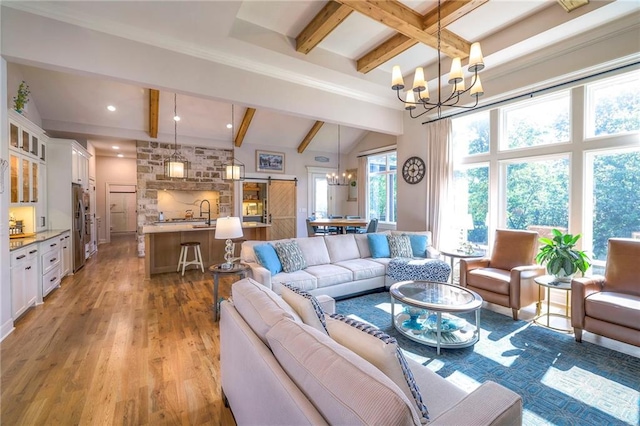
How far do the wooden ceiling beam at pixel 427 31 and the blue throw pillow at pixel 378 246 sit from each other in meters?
2.67

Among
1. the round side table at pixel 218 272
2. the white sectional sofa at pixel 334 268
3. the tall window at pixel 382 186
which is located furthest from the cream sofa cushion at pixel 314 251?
the tall window at pixel 382 186

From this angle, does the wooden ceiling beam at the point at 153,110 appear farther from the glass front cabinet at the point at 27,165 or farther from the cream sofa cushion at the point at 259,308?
the cream sofa cushion at the point at 259,308

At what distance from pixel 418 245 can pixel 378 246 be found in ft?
2.26

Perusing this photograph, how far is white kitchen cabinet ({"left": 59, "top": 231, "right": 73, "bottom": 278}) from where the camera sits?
4855mm

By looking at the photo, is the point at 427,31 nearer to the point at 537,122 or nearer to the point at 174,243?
the point at 537,122

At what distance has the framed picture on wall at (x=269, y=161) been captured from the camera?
8.19 metres

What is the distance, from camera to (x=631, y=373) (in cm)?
229

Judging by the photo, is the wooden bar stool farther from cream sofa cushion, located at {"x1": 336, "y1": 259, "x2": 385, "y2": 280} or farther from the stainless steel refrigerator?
cream sofa cushion, located at {"x1": 336, "y1": 259, "x2": 385, "y2": 280}

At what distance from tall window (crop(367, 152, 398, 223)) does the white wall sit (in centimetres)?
847

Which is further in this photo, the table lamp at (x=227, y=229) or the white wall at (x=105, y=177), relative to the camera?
the white wall at (x=105, y=177)

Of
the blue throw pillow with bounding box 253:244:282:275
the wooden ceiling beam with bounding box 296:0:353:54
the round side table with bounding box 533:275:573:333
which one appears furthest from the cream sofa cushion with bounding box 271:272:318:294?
the wooden ceiling beam with bounding box 296:0:353:54

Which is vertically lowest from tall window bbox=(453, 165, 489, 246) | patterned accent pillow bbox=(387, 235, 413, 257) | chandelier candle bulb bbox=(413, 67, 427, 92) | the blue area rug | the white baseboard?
the blue area rug

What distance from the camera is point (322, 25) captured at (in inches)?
128

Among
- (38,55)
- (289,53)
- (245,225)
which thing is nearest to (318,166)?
(245,225)
